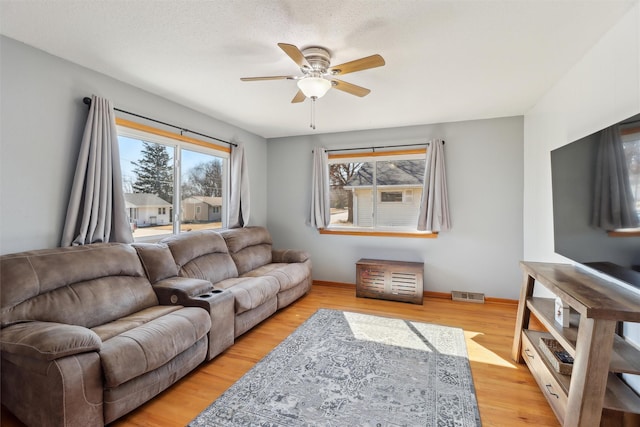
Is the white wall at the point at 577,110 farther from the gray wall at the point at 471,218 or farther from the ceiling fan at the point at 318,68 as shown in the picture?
the ceiling fan at the point at 318,68

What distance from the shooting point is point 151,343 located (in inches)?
74.5

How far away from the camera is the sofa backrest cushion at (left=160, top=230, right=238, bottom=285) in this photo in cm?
307

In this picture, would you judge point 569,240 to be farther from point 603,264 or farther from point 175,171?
point 175,171

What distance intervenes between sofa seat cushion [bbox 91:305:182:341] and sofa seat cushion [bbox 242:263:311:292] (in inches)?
50.2

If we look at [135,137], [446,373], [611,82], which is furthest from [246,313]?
[611,82]

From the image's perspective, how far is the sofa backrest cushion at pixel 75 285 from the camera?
6.03 feet

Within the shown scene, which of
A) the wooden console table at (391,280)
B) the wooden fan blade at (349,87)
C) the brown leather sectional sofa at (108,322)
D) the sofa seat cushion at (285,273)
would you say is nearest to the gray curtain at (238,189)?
the sofa seat cushion at (285,273)

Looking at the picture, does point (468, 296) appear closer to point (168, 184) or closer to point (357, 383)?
point (357, 383)

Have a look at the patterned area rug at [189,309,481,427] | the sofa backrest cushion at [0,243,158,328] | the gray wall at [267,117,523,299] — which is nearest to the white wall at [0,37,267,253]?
the sofa backrest cushion at [0,243,158,328]

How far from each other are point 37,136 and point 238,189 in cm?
233

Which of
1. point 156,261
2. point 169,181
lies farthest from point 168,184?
point 156,261

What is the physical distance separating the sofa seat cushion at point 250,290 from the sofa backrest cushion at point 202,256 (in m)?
0.15

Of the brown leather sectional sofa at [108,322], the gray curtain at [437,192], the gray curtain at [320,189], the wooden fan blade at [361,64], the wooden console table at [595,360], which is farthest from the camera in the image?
the gray curtain at [320,189]

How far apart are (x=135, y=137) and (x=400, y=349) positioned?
3.37m
